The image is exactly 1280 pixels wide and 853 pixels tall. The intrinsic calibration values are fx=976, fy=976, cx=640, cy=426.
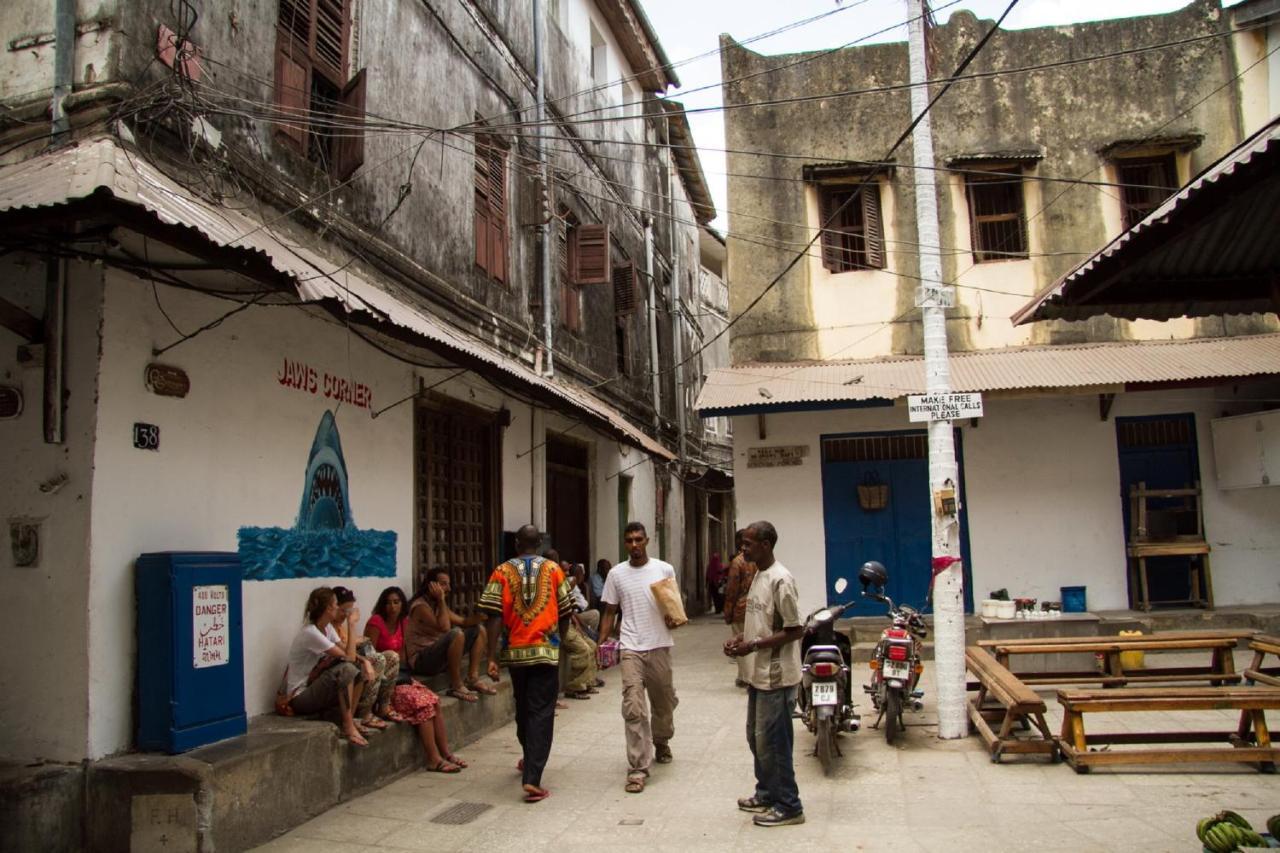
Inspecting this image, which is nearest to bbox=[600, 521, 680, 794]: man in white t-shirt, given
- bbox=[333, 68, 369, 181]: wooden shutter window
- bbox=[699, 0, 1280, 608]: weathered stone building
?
bbox=[333, 68, 369, 181]: wooden shutter window

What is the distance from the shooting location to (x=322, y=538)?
7.42 metres

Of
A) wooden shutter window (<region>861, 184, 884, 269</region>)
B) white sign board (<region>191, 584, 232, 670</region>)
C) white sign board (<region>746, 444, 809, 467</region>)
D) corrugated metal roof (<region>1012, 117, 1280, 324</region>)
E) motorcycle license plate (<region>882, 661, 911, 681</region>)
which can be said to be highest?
wooden shutter window (<region>861, 184, 884, 269</region>)

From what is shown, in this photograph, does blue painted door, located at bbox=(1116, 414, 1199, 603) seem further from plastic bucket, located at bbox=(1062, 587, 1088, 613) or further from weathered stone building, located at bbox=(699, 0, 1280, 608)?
plastic bucket, located at bbox=(1062, 587, 1088, 613)

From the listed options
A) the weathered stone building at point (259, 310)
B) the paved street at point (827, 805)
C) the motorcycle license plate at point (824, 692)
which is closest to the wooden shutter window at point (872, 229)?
the weathered stone building at point (259, 310)

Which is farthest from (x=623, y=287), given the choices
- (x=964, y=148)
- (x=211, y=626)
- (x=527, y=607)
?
(x=211, y=626)

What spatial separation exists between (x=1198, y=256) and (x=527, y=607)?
4509mm

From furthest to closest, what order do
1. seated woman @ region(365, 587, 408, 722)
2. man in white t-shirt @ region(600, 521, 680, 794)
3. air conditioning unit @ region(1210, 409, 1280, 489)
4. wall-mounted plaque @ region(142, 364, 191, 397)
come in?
air conditioning unit @ region(1210, 409, 1280, 489) → seated woman @ region(365, 587, 408, 722) → man in white t-shirt @ region(600, 521, 680, 794) → wall-mounted plaque @ region(142, 364, 191, 397)

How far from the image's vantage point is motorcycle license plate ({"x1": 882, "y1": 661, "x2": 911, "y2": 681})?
7496 millimetres

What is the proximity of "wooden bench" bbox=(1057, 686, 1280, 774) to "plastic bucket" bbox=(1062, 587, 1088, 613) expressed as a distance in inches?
232

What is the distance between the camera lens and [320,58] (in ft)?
26.3

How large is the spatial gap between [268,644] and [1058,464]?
33.0 ft

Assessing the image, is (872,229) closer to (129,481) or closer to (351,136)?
(351,136)

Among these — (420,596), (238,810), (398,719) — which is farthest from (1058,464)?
(238,810)

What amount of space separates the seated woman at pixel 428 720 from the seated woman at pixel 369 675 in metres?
0.11
